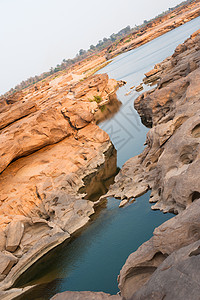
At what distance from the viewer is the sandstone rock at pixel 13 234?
17.2m

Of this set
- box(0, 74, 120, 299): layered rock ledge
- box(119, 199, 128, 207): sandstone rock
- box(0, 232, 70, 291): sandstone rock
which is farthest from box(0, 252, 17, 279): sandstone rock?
box(119, 199, 128, 207): sandstone rock

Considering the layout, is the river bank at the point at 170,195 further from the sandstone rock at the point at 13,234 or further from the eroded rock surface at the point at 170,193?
the sandstone rock at the point at 13,234

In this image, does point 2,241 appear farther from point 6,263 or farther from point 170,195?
point 170,195

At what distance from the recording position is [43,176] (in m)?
24.0

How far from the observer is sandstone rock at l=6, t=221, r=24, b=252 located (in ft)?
56.4

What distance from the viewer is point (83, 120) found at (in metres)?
31.5

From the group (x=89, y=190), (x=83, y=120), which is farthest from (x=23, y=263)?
(x=83, y=120)

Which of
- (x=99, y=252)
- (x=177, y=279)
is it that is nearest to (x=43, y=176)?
(x=99, y=252)

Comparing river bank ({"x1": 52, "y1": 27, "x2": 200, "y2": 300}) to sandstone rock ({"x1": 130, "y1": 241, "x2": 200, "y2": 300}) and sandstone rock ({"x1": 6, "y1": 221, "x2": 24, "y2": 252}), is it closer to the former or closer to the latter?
sandstone rock ({"x1": 130, "y1": 241, "x2": 200, "y2": 300})

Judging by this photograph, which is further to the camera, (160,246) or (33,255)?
(33,255)

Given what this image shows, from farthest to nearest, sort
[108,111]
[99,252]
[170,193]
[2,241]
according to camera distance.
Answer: [108,111], [2,241], [99,252], [170,193]

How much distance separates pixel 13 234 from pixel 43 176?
7.11m

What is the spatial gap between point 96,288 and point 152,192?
6.72 metres

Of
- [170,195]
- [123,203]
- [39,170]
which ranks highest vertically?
[39,170]
